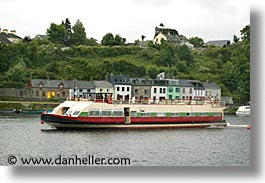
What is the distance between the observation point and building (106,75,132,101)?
11.9 m

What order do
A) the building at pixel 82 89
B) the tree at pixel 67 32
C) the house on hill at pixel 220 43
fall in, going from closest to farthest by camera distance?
the tree at pixel 67 32 < the house on hill at pixel 220 43 < the building at pixel 82 89

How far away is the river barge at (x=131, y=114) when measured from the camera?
503 inches

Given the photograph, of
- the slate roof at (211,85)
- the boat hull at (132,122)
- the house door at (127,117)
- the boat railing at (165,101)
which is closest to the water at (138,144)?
the boat hull at (132,122)

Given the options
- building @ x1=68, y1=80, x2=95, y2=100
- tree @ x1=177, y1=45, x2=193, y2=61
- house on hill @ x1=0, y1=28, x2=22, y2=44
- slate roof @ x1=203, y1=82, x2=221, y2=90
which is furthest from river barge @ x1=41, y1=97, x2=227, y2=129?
house on hill @ x1=0, y1=28, x2=22, y2=44

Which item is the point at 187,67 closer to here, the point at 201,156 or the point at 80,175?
the point at 201,156

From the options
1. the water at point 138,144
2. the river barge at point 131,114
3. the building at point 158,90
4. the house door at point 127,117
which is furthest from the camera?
the house door at point 127,117

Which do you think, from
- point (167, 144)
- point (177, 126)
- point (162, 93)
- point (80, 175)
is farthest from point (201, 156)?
point (177, 126)

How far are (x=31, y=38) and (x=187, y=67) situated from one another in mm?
3607

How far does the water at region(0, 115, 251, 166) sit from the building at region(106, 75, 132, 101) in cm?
86

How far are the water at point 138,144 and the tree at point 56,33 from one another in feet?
6.72

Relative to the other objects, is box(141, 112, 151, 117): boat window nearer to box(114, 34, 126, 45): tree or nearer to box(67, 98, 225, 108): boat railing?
box(67, 98, 225, 108): boat railing

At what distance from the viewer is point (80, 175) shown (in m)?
8.12

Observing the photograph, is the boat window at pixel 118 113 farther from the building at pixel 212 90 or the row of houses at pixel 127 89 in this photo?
the building at pixel 212 90

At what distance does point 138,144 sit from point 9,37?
10.7ft
